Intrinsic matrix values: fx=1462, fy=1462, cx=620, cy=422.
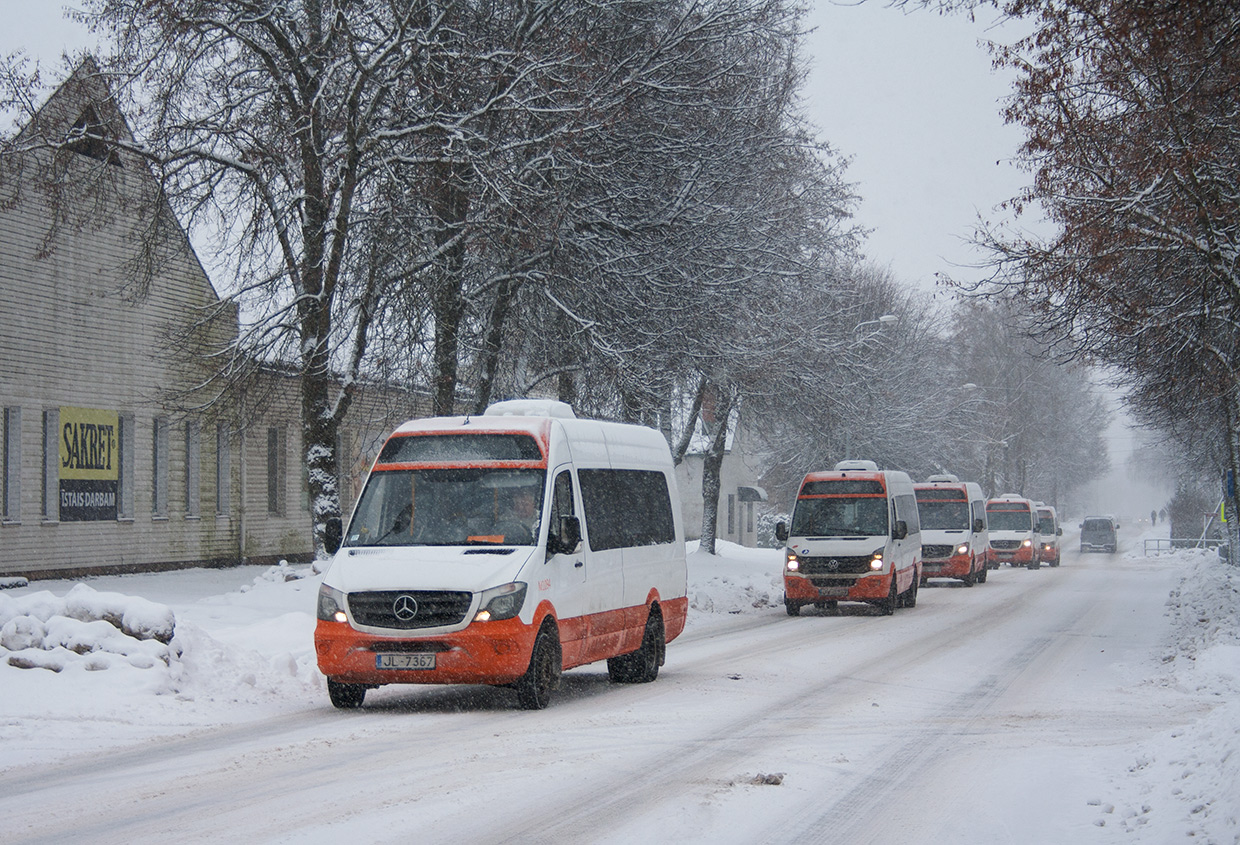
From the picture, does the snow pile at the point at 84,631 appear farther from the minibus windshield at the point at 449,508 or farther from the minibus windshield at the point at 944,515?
the minibus windshield at the point at 944,515

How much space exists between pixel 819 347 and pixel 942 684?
18062mm

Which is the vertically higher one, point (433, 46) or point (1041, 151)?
point (433, 46)

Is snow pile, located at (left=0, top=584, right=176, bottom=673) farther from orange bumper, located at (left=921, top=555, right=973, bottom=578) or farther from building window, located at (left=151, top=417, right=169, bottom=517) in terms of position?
orange bumper, located at (left=921, top=555, right=973, bottom=578)

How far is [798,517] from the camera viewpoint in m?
26.0

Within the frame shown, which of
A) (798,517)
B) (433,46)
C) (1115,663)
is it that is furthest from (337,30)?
(1115,663)

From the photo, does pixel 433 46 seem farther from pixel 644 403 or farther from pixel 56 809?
pixel 56 809

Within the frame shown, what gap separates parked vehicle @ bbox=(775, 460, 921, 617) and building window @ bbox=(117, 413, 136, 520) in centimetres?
1273

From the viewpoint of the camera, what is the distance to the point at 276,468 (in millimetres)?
35156

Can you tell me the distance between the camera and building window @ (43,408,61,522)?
2594 centimetres

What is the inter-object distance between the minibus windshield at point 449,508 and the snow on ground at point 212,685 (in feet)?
5.50

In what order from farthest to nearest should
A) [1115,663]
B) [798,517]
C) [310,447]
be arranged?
[798,517] → [310,447] → [1115,663]

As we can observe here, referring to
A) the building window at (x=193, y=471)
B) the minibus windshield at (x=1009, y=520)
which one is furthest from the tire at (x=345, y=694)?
the minibus windshield at (x=1009, y=520)

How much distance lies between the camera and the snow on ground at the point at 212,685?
7590mm

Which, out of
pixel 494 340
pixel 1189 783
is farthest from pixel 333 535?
pixel 494 340
